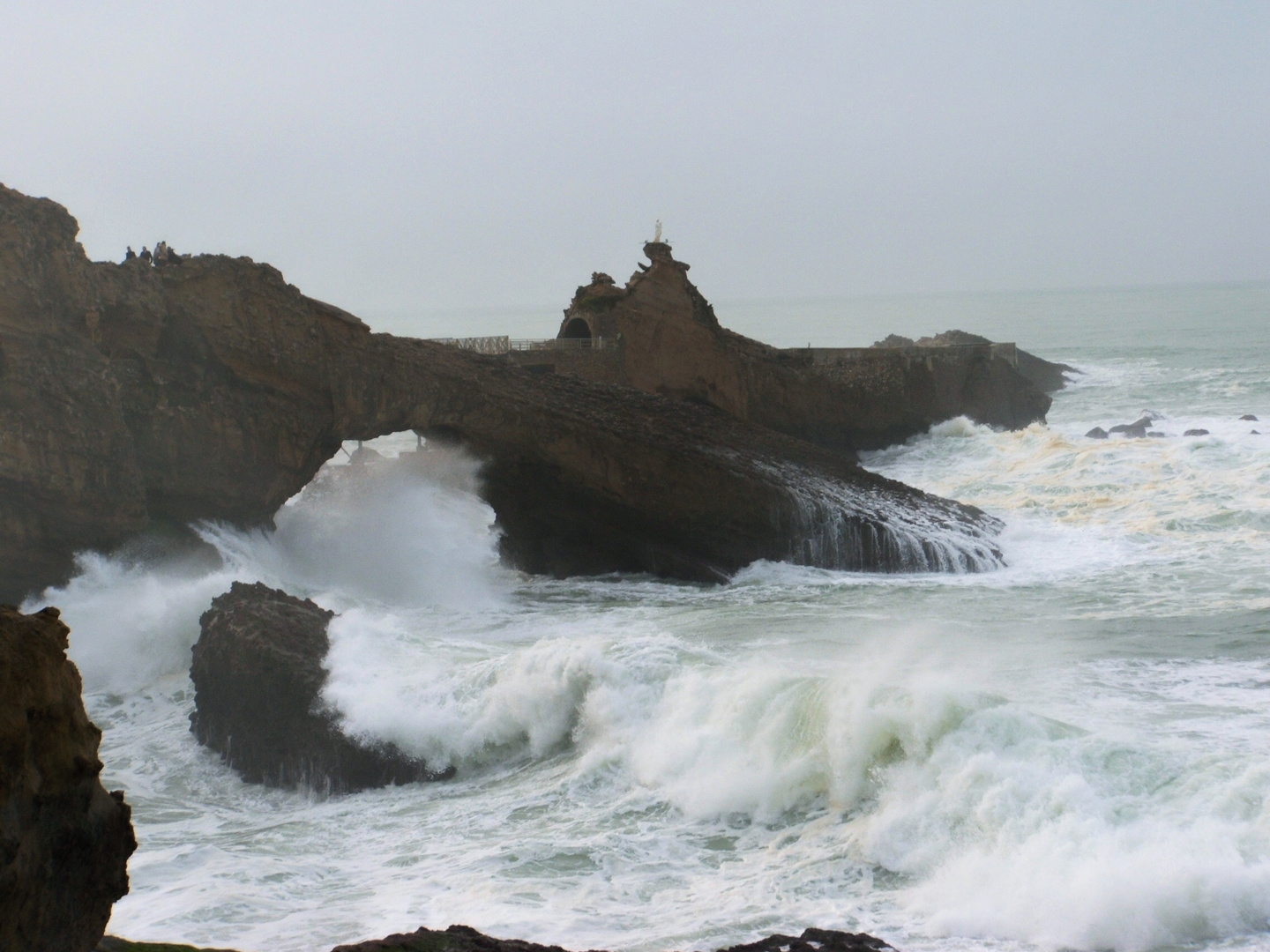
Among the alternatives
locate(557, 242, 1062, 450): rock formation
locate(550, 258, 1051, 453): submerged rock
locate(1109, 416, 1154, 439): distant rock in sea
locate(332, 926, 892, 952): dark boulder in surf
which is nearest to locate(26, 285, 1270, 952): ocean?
locate(332, 926, 892, 952): dark boulder in surf

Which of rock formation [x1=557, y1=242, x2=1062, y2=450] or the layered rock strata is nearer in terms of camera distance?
rock formation [x1=557, y1=242, x2=1062, y2=450]

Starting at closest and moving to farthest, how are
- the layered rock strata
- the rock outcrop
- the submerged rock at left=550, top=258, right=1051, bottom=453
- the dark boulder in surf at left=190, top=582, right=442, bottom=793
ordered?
the rock outcrop, the dark boulder in surf at left=190, top=582, right=442, bottom=793, the submerged rock at left=550, top=258, right=1051, bottom=453, the layered rock strata

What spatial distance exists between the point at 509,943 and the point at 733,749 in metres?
3.84

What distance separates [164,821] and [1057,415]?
3435 cm

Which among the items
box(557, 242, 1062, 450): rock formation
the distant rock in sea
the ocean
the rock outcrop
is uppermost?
box(557, 242, 1062, 450): rock formation

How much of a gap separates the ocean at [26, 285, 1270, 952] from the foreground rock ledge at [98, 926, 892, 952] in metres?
0.51

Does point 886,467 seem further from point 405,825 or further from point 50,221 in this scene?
point 405,825

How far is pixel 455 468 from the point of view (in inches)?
781

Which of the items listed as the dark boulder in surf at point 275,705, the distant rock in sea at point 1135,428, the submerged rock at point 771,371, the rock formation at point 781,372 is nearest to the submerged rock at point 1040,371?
the rock formation at point 781,372

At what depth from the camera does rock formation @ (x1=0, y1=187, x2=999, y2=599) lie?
15.7 metres

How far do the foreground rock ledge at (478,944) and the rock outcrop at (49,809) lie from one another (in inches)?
27.4

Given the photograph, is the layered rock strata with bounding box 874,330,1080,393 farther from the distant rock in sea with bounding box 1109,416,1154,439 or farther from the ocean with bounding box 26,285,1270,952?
the ocean with bounding box 26,285,1270,952

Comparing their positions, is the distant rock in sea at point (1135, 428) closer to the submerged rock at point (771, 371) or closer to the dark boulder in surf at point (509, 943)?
the submerged rock at point (771, 371)

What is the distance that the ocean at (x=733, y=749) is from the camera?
767 centimetres
